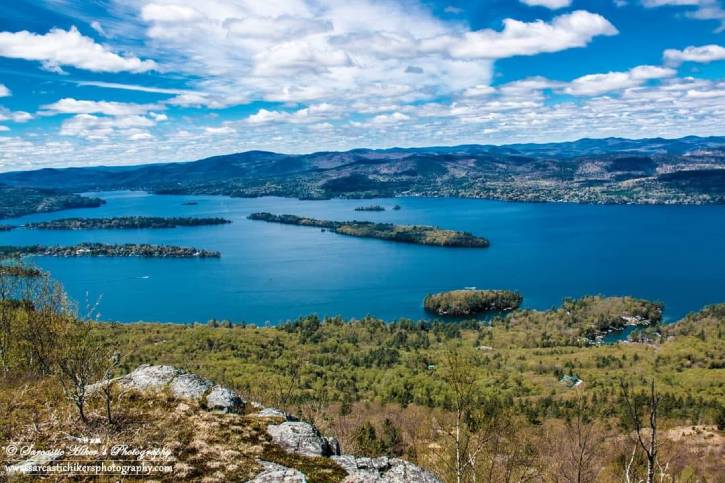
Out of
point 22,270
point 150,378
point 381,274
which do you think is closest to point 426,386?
point 22,270

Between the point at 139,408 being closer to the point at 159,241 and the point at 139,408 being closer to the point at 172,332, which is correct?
the point at 172,332

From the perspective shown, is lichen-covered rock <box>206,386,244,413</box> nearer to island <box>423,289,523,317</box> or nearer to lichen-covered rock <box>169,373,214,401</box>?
lichen-covered rock <box>169,373,214,401</box>

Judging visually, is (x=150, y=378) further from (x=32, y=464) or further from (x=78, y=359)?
(x=32, y=464)

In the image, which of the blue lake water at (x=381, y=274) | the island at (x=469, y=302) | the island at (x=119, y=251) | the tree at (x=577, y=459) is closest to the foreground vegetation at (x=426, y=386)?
the tree at (x=577, y=459)

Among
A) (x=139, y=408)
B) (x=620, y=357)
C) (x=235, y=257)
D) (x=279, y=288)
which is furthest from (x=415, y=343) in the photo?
(x=235, y=257)

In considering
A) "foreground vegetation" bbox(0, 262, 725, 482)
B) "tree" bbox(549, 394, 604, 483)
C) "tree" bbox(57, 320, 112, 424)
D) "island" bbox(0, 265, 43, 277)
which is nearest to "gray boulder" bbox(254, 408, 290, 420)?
"foreground vegetation" bbox(0, 262, 725, 482)

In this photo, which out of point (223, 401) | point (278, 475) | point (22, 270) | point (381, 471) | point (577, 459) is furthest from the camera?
point (22, 270)

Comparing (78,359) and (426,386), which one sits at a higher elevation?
(78,359)
